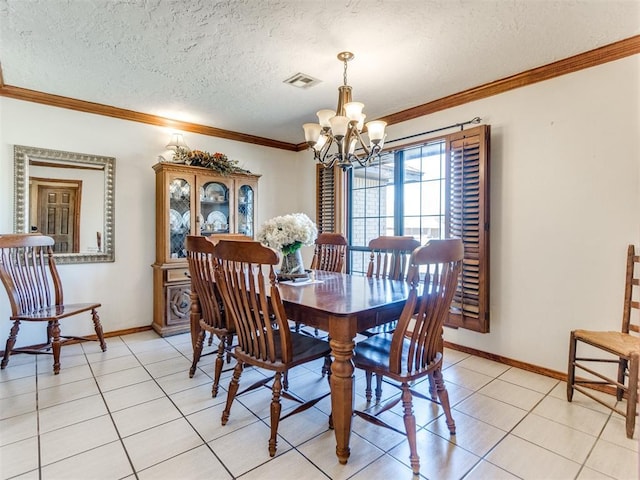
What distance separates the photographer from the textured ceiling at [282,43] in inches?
77.2

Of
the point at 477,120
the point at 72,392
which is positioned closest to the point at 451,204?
the point at 477,120

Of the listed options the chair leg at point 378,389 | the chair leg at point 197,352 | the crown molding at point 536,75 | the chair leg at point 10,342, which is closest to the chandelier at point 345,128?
the crown molding at point 536,75

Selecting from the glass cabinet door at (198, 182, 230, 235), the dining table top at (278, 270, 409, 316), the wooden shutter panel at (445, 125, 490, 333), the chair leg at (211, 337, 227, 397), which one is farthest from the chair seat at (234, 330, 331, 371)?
the glass cabinet door at (198, 182, 230, 235)

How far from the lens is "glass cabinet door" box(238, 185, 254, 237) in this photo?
423 cm

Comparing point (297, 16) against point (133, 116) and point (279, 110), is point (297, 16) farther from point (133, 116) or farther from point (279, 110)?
point (133, 116)

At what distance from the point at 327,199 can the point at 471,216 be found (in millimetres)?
1948

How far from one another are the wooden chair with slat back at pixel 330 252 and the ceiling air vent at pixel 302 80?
52.8 inches

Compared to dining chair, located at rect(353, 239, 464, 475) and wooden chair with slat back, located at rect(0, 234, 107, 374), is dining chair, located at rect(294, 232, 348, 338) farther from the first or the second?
wooden chair with slat back, located at rect(0, 234, 107, 374)

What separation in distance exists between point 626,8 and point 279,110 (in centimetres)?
272

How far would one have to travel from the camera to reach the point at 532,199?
9.00 ft

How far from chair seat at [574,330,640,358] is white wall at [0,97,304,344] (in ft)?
13.0

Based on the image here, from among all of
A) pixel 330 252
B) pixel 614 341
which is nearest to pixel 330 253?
pixel 330 252

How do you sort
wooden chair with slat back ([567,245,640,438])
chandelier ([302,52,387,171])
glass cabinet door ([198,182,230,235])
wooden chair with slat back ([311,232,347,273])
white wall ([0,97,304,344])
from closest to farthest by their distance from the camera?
wooden chair with slat back ([567,245,640,438])
chandelier ([302,52,387,171])
white wall ([0,97,304,344])
wooden chair with slat back ([311,232,347,273])
glass cabinet door ([198,182,230,235])

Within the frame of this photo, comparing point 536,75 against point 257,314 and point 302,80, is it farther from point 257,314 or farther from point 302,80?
point 257,314
